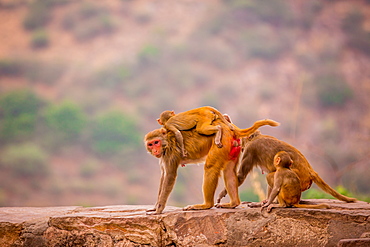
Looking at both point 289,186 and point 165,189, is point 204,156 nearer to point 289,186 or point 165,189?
point 165,189

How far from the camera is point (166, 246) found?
632 centimetres

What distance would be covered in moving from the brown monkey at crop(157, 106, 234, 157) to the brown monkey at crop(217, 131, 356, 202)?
477mm

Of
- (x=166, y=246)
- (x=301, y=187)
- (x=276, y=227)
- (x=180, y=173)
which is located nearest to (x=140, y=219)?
(x=166, y=246)

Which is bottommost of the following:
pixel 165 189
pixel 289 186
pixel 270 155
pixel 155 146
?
pixel 289 186

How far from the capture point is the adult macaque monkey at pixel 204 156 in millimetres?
6379

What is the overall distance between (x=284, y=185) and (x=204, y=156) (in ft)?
4.23

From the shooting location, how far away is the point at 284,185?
608 centimetres

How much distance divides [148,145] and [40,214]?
225 cm

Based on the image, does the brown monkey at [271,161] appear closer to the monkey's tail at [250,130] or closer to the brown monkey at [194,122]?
the monkey's tail at [250,130]

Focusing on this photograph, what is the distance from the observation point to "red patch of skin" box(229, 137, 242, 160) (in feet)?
21.3

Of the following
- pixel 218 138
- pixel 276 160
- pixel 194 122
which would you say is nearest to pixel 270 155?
Result: pixel 276 160

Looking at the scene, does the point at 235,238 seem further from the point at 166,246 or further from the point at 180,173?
the point at 180,173

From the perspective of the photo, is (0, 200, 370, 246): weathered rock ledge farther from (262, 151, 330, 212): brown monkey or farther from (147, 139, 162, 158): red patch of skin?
(147, 139, 162, 158): red patch of skin

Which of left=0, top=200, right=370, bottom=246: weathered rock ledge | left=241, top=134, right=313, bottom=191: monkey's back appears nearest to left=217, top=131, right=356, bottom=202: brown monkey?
left=241, top=134, right=313, bottom=191: monkey's back
